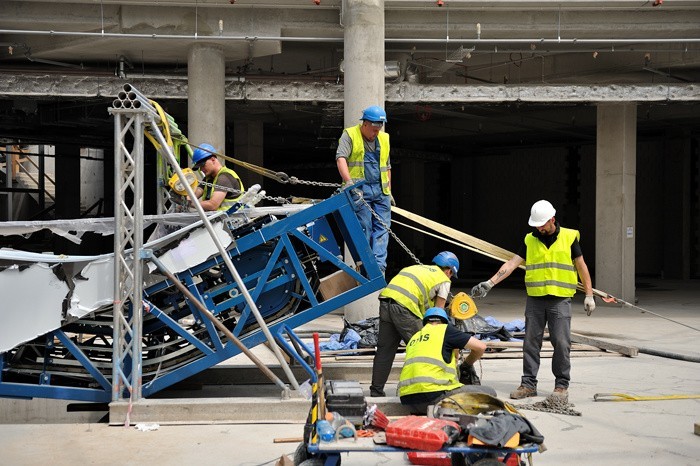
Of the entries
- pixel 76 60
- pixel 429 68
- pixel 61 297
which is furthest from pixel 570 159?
pixel 61 297

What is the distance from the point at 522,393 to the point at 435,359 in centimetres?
187

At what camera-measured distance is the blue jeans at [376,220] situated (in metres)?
8.08

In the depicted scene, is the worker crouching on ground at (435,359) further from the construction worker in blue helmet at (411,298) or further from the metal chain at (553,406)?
the metal chain at (553,406)

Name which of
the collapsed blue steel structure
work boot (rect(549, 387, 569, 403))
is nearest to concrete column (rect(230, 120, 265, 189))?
the collapsed blue steel structure

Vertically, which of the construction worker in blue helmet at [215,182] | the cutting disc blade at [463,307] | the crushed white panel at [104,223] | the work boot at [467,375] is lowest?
the work boot at [467,375]

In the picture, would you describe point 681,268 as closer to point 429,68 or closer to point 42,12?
point 429,68

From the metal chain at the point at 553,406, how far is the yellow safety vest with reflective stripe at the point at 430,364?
4.34ft

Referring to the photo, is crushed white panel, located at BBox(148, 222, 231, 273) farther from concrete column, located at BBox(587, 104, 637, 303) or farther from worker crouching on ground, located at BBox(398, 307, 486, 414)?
concrete column, located at BBox(587, 104, 637, 303)

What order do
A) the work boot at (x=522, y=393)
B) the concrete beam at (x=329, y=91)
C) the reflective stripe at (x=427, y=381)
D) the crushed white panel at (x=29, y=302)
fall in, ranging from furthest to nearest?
the concrete beam at (x=329, y=91) < the work boot at (x=522, y=393) < the crushed white panel at (x=29, y=302) < the reflective stripe at (x=427, y=381)

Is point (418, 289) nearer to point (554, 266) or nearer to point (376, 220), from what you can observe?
point (554, 266)

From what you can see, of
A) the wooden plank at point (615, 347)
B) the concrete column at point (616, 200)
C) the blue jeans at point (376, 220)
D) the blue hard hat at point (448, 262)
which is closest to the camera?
the blue hard hat at point (448, 262)

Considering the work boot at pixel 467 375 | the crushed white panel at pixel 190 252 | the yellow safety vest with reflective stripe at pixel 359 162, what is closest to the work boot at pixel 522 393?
the work boot at pixel 467 375

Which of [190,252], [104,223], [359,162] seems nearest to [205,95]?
[359,162]

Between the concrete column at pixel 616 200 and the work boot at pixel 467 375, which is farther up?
the concrete column at pixel 616 200
